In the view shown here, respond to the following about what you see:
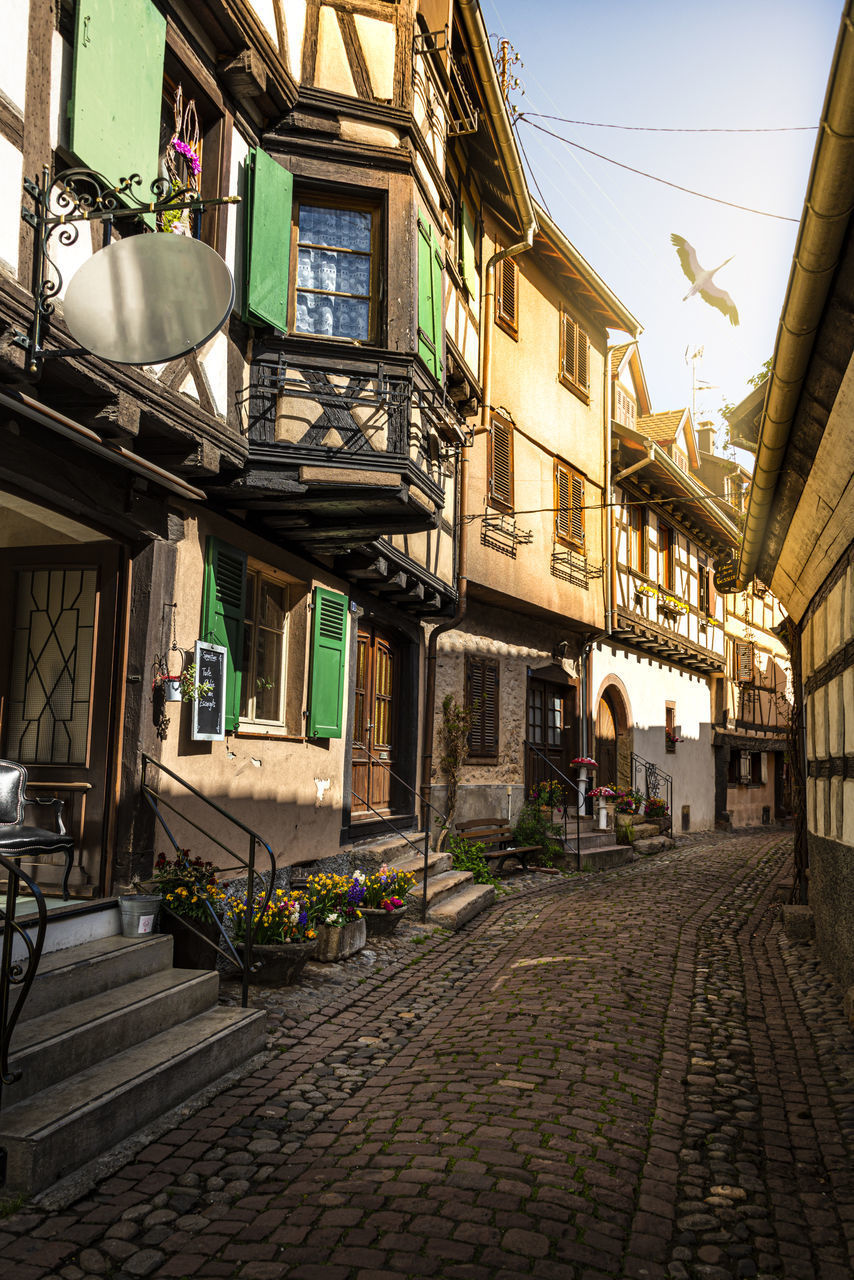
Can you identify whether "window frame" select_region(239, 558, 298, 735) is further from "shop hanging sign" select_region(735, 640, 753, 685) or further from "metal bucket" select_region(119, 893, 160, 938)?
"shop hanging sign" select_region(735, 640, 753, 685)

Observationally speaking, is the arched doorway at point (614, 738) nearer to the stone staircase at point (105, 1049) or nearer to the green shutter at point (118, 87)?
the stone staircase at point (105, 1049)

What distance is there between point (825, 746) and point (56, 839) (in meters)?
5.81

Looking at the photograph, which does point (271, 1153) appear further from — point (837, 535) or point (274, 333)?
point (274, 333)

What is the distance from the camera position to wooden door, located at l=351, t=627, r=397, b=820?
11.0 meters

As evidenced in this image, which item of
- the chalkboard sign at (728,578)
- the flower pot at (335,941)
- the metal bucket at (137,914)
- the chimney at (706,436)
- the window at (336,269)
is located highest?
the chimney at (706,436)

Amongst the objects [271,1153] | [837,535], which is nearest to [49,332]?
[271,1153]

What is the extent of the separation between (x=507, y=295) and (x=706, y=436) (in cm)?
1921

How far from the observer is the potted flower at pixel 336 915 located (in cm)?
755

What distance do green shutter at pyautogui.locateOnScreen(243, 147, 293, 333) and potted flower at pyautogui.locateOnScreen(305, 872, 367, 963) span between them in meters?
4.30

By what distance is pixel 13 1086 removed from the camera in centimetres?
405

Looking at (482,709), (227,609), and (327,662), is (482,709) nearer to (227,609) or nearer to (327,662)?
(327,662)

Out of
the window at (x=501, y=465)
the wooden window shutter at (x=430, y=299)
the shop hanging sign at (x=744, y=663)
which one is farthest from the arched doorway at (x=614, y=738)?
the wooden window shutter at (x=430, y=299)

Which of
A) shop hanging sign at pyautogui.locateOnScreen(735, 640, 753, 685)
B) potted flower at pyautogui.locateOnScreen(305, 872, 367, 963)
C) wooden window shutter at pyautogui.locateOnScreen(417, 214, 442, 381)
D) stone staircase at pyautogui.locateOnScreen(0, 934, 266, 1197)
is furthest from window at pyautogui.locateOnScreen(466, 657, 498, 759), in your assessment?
shop hanging sign at pyautogui.locateOnScreen(735, 640, 753, 685)

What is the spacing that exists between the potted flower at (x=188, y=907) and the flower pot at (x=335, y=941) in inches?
Result: 52.2
